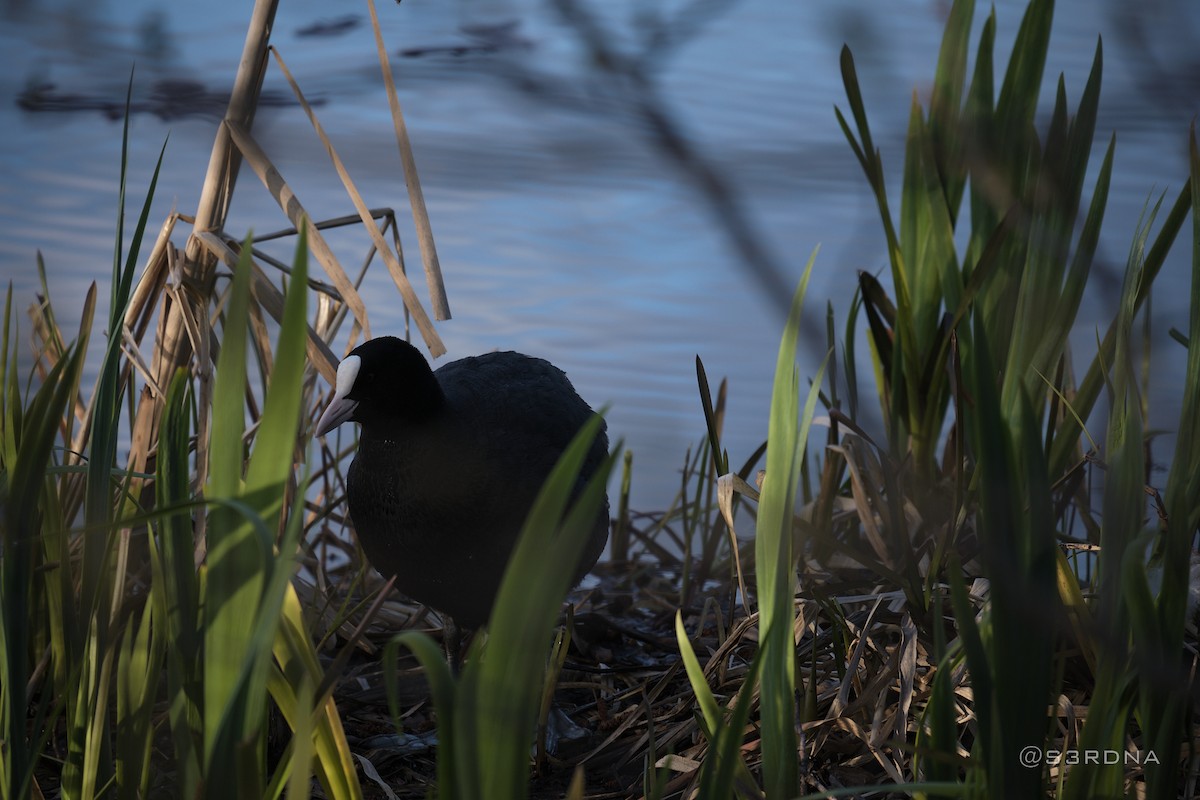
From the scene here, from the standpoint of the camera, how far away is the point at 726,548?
201 cm

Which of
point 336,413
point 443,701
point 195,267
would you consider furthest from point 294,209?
point 443,701

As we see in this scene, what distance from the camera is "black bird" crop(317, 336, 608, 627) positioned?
4.92 feet

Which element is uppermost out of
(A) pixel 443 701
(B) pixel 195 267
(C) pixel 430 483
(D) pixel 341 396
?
(B) pixel 195 267

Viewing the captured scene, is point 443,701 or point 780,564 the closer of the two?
point 443,701

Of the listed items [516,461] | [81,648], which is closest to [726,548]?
[516,461]

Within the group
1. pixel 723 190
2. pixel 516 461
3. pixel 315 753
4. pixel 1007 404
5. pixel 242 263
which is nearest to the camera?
pixel 723 190

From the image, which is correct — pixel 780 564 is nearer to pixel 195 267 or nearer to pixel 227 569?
pixel 227 569

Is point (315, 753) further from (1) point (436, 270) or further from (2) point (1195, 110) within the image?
(2) point (1195, 110)

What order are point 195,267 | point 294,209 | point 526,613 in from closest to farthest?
point 526,613, point 294,209, point 195,267

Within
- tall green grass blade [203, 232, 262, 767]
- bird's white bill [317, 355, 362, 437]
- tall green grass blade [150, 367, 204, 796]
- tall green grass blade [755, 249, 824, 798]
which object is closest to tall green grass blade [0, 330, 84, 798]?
tall green grass blade [150, 367, 204, 796]

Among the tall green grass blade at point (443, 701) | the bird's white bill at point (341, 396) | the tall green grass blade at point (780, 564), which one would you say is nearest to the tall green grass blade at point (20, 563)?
Answer: the tall green grass blade at point (443, 701)

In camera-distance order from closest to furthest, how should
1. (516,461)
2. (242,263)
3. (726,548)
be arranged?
(242,263), (516,461), (726,548)

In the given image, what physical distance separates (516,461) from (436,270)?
53 centimetres

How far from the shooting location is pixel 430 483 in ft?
4.96
